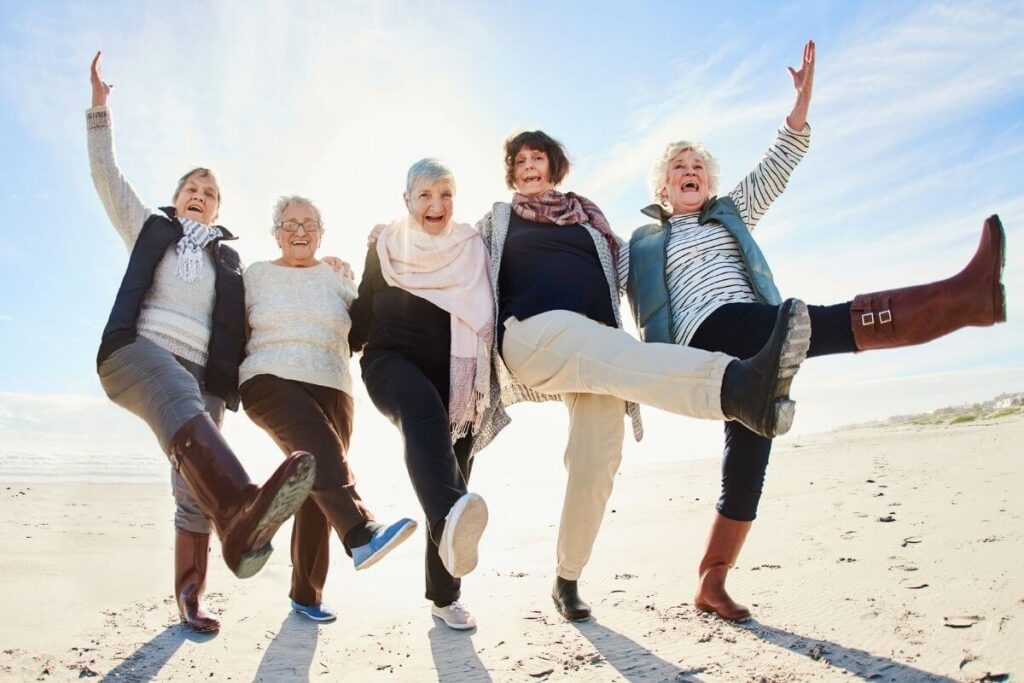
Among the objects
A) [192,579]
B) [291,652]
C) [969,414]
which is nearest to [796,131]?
[291,652]

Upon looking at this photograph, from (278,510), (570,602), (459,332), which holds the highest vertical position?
(459,332)

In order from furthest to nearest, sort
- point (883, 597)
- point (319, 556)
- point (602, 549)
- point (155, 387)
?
point (602, 549)
point (319, 556)
point (883, 597)
point (155, 387)

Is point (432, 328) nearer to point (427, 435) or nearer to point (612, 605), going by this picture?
point (427, 435)

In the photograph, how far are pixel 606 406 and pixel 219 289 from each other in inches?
73.7

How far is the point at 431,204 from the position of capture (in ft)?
10.9

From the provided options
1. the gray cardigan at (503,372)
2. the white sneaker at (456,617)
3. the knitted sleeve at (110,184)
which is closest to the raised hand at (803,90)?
the gray cardigan at (503,372)

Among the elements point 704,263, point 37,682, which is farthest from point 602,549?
point 37,682

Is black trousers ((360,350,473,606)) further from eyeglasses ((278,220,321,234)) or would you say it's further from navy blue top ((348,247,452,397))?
eyeglasses ((278,220,321,234))

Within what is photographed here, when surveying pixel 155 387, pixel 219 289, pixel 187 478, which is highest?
pixel 219 289

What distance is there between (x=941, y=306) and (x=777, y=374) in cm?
73

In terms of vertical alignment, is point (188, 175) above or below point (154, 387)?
above

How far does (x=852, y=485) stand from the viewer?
19.9 feet

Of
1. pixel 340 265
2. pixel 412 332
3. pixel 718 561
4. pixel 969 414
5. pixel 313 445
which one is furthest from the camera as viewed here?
pixel 969 414

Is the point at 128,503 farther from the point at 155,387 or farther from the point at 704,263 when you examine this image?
the point at 704,263
